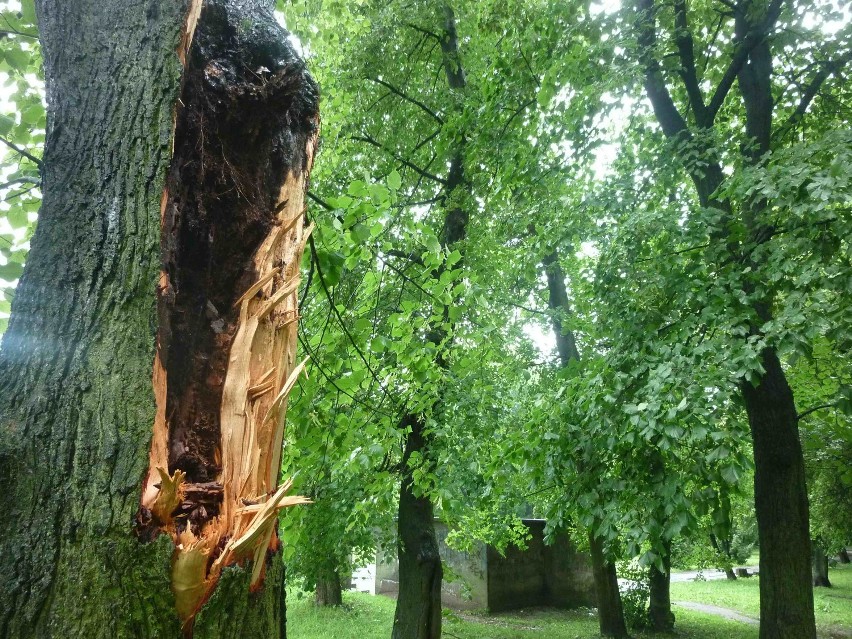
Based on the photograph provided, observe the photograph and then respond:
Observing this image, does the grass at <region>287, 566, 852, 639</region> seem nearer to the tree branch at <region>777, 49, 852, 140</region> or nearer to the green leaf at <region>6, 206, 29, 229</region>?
the green leaf at <region>6, 206, 29, 229</region>

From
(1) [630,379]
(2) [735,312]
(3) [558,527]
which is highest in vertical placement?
(2) [735,312]

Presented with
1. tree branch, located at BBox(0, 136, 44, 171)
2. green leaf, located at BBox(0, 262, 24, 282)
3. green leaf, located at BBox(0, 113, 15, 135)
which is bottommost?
green leaf, located at BBox(0, 262, 24, 282)

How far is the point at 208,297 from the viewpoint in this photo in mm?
1782

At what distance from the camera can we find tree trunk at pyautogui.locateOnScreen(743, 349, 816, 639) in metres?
5.98

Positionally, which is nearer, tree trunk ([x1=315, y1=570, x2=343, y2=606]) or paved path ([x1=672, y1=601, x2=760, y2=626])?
tree trunk ([x1=315, y1=570, x2=343, y2=606])

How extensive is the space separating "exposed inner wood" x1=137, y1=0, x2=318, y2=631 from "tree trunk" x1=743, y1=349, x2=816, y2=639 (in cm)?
545

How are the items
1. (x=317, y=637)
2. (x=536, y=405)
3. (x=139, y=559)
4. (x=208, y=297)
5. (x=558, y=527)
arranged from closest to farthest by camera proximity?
(x=139, y=559) < (x=208, y=297) < (x=558, y=527) < (x=536, y=405) < (x=317, y=637)

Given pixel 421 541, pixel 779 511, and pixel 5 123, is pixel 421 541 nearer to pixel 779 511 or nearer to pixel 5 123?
pixel 779 511

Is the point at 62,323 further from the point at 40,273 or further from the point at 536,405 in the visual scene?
the point at 536,405

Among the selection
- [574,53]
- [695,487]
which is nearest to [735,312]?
[695,487]

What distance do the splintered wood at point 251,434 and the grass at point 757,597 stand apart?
44.8 ft

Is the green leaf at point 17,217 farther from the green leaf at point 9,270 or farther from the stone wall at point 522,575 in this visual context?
the stone wall at point 522,575

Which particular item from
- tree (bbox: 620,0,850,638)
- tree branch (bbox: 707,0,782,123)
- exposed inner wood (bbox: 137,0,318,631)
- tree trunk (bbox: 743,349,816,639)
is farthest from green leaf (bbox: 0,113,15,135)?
tree branch (bbox: 707,0,782,123)

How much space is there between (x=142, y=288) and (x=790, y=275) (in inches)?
202
